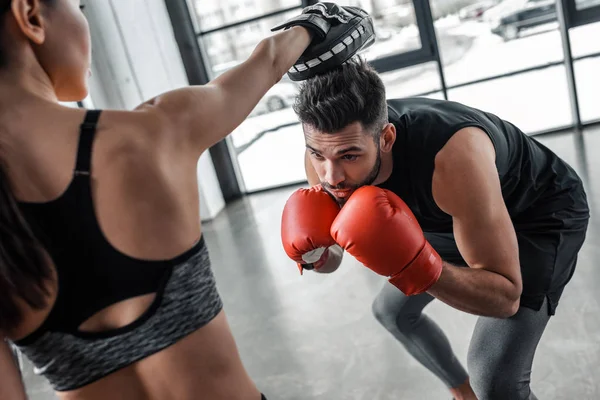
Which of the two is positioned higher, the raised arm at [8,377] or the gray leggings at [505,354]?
the raised arm at [8,377]

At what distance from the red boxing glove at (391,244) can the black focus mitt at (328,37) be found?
371 mm

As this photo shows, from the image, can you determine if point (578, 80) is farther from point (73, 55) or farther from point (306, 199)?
point (73, 55)

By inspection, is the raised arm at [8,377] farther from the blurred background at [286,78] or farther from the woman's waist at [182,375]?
the blurred background at [286,78]

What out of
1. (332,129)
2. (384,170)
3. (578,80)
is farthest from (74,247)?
(578,80)

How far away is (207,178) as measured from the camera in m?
4.88

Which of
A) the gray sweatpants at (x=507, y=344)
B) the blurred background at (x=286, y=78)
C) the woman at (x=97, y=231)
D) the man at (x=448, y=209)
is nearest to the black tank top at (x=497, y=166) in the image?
the man at (x=448, y=209)

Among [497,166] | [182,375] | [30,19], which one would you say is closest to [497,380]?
[497,166]

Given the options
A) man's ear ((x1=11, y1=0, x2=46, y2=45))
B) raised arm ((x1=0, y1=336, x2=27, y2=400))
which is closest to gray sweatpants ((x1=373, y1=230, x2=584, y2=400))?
raised arm ((x1=0, y1=336, x2=27, y2=400))

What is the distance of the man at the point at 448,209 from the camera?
141 centimetres

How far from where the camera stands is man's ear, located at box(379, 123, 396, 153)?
5.19 ft

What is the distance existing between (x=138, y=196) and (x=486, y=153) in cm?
97

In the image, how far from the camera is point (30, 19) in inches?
31.9

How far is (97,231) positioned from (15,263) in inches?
4.5

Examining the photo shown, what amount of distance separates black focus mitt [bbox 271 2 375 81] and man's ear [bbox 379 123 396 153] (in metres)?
0.22
